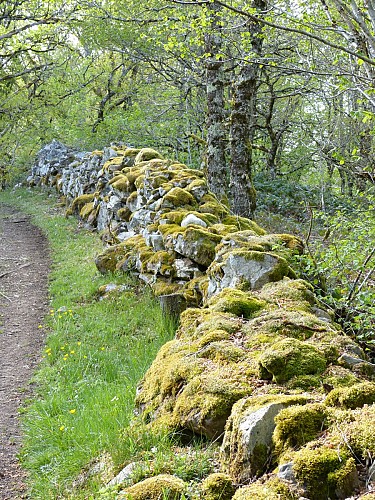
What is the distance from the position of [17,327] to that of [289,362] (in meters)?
6.17

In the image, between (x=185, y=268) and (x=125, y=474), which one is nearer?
(x=125, y=474)

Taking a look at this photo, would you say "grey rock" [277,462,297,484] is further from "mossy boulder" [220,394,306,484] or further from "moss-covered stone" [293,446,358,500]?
"mossy boulder" [220,394,306,484]

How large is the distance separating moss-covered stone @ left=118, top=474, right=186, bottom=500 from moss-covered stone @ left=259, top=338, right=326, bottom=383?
3.15 ft

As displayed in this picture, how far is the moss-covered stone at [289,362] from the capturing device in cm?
332

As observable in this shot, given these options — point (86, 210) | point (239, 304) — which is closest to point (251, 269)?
point (239, 304)

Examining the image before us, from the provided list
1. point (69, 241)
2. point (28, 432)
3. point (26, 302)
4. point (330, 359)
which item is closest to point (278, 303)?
point (330, 359)

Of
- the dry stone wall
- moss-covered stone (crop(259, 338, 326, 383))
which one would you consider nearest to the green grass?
the dry stone wall

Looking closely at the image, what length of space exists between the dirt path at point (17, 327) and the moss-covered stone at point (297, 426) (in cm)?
258

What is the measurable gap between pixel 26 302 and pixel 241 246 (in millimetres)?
5127

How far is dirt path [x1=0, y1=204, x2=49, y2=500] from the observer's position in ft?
15.5

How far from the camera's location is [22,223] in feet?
58.7

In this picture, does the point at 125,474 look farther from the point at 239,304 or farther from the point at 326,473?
the point at 239,304

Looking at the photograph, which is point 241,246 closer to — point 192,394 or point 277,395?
point 192,394

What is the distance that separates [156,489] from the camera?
2758 millimetres
